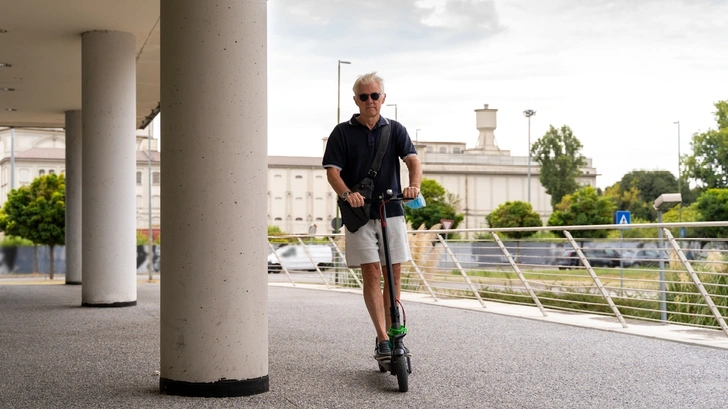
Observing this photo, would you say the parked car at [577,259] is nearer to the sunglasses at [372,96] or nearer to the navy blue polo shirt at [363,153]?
the navy blue polo shirt at [363,153]

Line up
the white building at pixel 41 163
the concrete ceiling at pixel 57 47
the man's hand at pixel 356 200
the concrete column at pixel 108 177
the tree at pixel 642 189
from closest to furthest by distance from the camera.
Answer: the man's hand at pixel 356 200
the concrete ceiling at pixel 57 47
the concrete column at pixel 108 177
the white building at pixel 41 163
the tree at pixel 642 189

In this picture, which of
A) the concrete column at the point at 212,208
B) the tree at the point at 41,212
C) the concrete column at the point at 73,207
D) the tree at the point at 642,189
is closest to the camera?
the concrete column at the point at 212,208

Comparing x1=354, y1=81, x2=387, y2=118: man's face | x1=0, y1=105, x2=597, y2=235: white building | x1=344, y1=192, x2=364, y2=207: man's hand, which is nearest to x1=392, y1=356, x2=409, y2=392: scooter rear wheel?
x1=344, y1=192, x2=364, y2=207: man's hand

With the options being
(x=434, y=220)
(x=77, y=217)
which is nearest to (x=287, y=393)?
(x=77, y=217)

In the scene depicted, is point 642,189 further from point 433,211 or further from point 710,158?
point 433,211

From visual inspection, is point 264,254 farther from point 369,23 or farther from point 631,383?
point 369,23

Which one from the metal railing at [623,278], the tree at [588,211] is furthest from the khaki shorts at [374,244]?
the tree at [588,211]

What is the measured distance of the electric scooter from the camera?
17.4ft

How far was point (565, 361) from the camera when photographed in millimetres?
6672

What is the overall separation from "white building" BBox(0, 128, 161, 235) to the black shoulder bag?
7204 cm

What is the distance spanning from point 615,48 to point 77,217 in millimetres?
76877

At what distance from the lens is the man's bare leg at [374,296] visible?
19.3 ft

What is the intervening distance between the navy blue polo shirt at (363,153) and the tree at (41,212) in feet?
99.0

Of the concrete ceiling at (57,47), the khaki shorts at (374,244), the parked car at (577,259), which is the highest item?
the concrete ceiling at (57,47)
